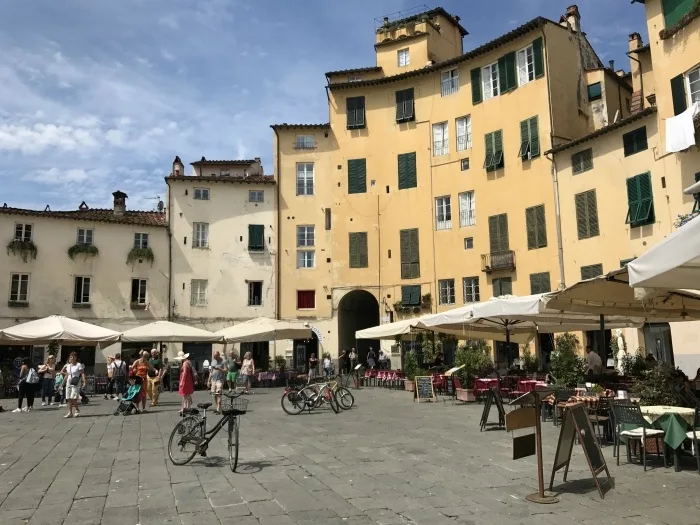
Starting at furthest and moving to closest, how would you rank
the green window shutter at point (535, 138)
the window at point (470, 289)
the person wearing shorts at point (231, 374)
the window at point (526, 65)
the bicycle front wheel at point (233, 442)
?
the window at point (470, 289) < the window at point (526, 65) < the green window shutter at point (535, 138) < the person wearing shorts at point (231, 374) < the bicycle front wheel at point (233, 442)

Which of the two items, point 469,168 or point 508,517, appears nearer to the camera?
point 508,517

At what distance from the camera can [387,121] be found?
34781 millimetres

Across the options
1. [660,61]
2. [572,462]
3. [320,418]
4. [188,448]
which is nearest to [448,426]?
[320,418]

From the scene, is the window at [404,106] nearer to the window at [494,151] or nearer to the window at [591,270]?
the window at [494,151]

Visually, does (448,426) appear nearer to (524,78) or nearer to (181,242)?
(524,78)

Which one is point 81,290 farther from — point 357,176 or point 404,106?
point 404,106

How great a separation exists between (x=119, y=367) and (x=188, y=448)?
1298cm

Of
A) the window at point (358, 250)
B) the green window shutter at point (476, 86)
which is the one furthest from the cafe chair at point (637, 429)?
the window at point (358, 250)

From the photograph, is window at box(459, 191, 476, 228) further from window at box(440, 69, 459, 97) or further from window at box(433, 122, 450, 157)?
window at box(440, 69, 459, 97)

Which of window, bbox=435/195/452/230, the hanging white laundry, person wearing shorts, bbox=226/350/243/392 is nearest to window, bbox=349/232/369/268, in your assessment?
window, bbox=435/195/452/230

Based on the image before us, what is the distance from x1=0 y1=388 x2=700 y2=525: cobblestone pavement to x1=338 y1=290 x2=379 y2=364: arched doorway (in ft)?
74.6

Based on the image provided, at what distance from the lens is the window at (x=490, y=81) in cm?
3061

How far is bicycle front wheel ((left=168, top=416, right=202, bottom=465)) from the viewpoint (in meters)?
8.45

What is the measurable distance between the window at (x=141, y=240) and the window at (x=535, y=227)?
835 inches
